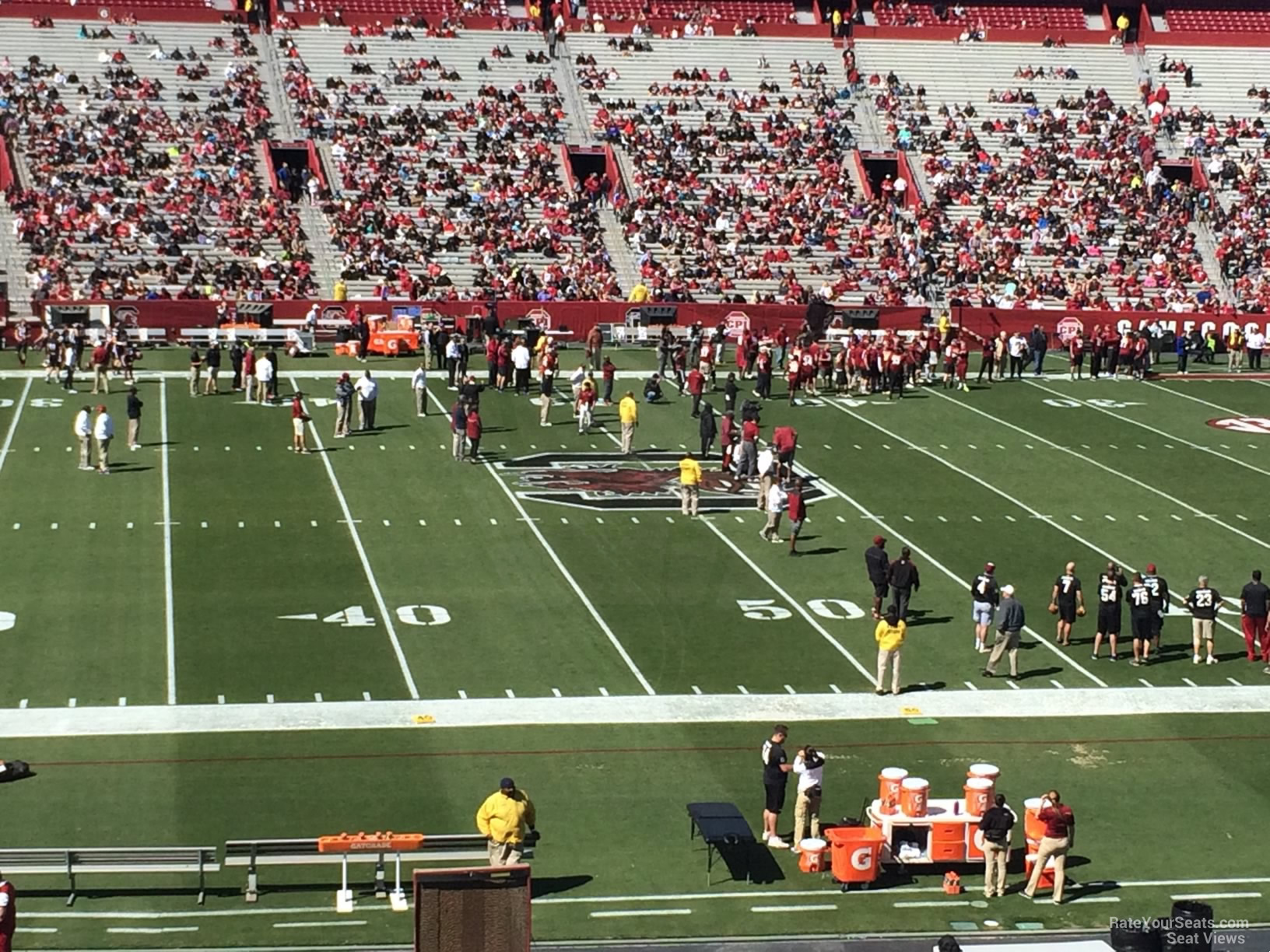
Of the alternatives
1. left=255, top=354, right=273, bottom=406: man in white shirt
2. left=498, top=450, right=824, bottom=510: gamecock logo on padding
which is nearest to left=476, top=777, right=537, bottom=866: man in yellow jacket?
left=498, top=450, right=824, bottom=510: gamecock logo on padding

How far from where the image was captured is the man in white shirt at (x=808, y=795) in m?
23.3

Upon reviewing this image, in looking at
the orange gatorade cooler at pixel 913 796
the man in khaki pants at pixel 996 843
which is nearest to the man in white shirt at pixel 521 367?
the orange gatorade cooler at pixel 913 796

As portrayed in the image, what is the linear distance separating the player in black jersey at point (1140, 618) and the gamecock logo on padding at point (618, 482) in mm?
10433

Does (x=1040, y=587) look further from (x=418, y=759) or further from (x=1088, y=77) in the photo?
(x=1088, y=77)

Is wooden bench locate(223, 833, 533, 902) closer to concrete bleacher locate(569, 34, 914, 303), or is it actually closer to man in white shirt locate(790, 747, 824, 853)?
man in white shirt locate(790, 747, 824, 853)

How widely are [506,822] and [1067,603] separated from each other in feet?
43.8

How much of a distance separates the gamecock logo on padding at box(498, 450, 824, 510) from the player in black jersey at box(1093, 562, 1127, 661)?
9.96m

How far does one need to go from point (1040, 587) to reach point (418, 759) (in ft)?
44.3

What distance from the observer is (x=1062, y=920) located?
2169 cm

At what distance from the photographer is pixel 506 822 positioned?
21.2 m

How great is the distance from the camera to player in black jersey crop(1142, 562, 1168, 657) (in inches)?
1226

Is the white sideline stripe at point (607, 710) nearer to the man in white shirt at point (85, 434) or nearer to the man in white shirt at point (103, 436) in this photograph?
the man in white shirt at point (103, 436)

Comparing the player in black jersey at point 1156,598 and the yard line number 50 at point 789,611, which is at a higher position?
the player in black jersey at point 1156,598

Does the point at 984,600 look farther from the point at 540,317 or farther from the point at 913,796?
the point at 540,317
